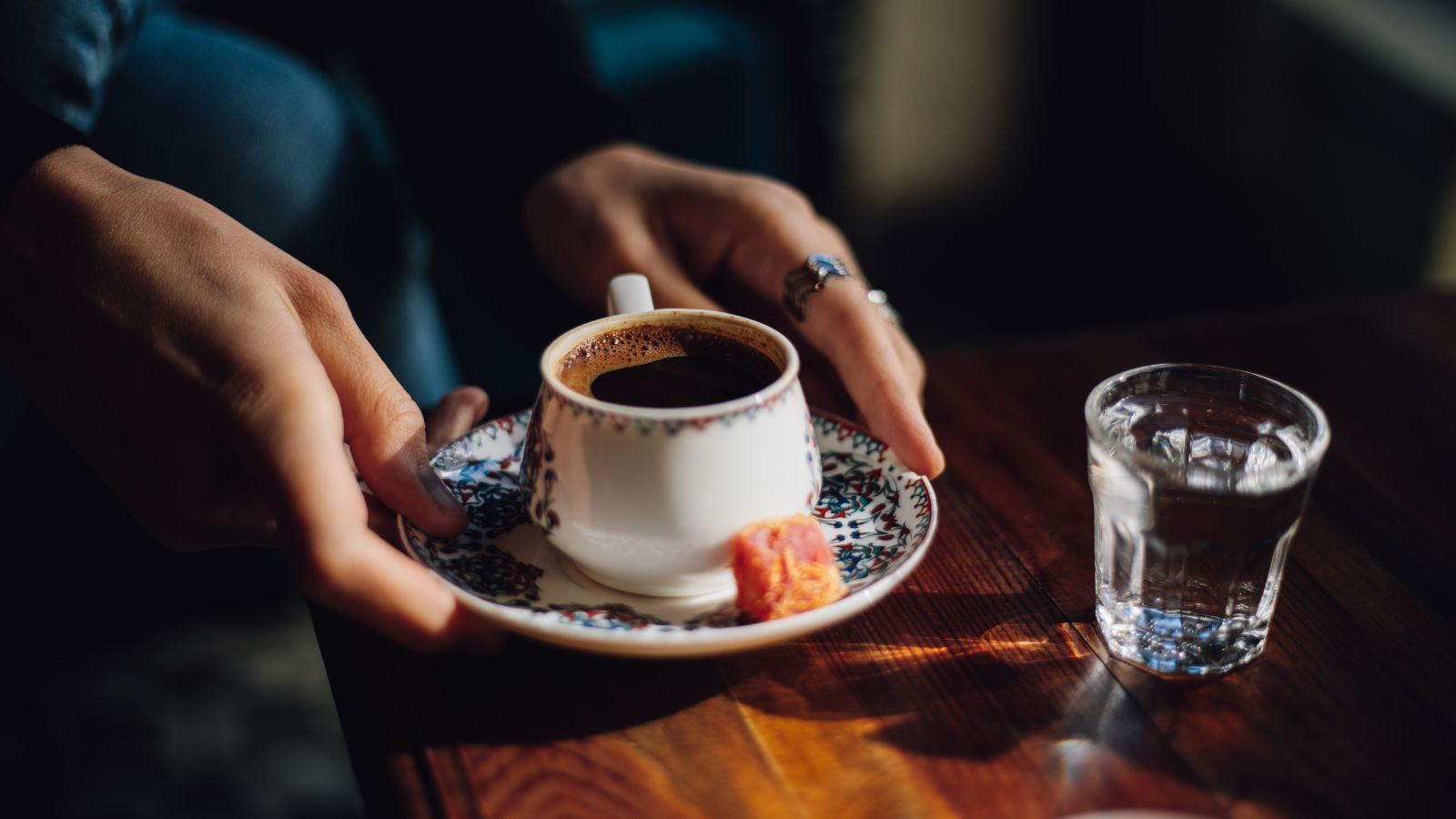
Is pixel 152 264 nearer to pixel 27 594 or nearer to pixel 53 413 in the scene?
pixel 53 413

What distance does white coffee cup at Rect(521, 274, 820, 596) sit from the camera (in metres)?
0.60

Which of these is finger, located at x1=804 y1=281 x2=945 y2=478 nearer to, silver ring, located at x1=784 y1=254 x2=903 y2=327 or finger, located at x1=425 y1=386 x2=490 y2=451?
silver ring, located at x1=784 y1=254 x2=903 y2=327

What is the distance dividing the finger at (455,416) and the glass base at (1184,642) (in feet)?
1.37

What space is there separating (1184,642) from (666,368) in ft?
1.06

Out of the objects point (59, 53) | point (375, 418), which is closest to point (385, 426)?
point (375, 418)

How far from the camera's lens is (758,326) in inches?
27.0

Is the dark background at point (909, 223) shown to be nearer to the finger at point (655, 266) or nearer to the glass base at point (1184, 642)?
the finger at point (655, 266)

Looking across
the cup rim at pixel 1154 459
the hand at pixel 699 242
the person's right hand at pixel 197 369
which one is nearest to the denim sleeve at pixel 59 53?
the person's right hand at pixel 197 369

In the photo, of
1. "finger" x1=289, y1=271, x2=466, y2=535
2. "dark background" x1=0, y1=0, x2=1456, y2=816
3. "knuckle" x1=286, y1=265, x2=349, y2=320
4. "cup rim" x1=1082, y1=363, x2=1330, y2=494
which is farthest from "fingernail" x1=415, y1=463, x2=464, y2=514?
"cup rim" x1=1082, y1=363, x2=1330, y2=494

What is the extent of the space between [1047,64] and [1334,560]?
92.7 inches

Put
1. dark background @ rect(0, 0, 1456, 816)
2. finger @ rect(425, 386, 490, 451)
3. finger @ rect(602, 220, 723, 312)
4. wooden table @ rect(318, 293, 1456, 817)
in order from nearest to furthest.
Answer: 1. wooden table @ rect(318, 293, 1456, 817)
2. finger @ rect(425, 386, 490, 451)
3. finger @ rect(602, 220, 723, 312)
4. dark background @ rect(0, 0, 1456, 816)

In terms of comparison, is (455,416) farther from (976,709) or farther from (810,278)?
(976,709)

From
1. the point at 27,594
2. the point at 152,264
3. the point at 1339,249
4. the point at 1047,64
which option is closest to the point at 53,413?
the point at 152,264

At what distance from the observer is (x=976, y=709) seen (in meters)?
0.61
